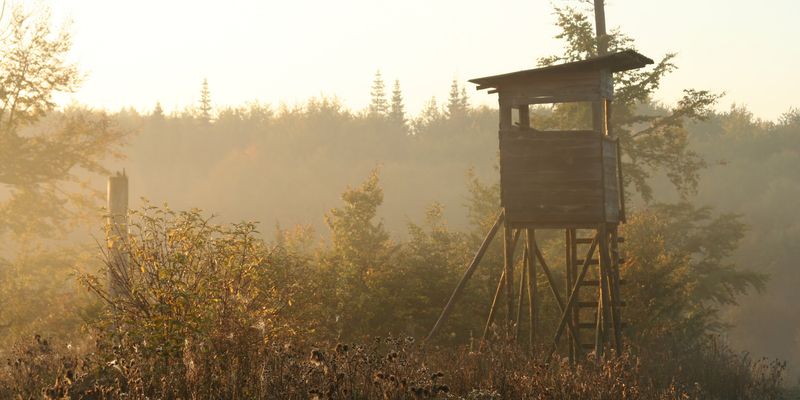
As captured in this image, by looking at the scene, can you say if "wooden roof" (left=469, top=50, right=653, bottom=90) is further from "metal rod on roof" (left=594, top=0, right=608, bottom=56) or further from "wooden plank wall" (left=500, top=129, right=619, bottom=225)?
"metal rod on roof" (left=594, top=0, right=608, bottom=56)

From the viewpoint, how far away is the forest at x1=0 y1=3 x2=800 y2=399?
11070 mm

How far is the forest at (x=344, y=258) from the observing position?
36.3 feet

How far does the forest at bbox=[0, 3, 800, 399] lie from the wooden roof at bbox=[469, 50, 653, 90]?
4.90 m

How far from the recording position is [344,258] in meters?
23.2

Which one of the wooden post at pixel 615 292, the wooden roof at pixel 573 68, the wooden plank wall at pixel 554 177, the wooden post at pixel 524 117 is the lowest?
the wooden post at pixel 615 292

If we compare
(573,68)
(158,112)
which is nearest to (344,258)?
(573,68)

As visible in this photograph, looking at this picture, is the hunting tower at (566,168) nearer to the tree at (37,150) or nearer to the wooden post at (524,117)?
the wooden post at (524,117)

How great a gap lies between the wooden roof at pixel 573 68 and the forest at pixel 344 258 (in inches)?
193

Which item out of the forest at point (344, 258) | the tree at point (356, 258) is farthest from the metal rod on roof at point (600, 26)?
the tree at point (356, 258)

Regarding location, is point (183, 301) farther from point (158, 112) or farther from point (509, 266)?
point (158, 112)

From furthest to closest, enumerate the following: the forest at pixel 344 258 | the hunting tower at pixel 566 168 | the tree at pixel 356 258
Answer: the tree at pixel 356 258 → the hunting tower at pixel 566 168 → the forest at pixel 344 258

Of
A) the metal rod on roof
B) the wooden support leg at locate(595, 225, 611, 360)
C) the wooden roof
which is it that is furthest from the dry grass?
the metal rod on roof

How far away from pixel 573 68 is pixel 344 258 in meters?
8.18

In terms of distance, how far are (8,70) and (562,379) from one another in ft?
83.3
